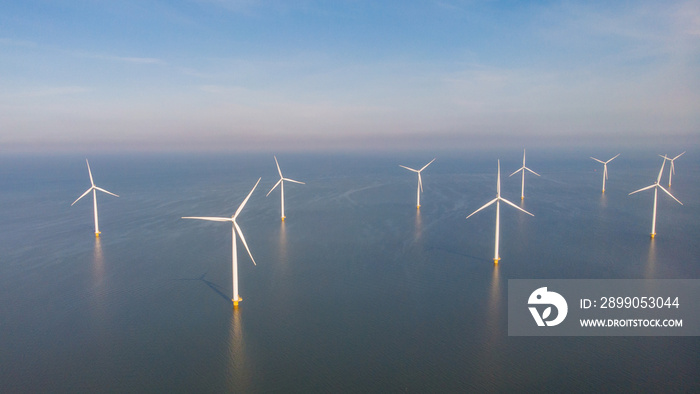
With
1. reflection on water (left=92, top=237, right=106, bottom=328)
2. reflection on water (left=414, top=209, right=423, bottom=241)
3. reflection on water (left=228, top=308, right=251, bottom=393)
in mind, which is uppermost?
reflection on water (left=414, top=209, right=423, bottom=241)

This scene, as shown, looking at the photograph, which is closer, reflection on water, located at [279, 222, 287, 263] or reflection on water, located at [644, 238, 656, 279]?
reflection on water, located at [644, 238, 656, 279]

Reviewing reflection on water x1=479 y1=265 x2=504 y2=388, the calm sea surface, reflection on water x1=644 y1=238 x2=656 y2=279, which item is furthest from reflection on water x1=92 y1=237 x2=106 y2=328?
reflection on water x1=644 y1=238 x2=656 y2=279

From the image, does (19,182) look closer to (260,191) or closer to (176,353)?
(260,191)

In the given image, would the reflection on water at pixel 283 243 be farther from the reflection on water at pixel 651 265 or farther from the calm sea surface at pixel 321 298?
the reflection on water at pixel 651 265

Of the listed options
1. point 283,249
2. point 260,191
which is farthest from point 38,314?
point 260,191

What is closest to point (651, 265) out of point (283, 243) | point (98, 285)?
point (283, 243)

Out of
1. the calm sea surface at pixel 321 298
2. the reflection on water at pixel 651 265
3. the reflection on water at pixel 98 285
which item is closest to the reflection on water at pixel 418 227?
the calm sea surface at pixel 321 298

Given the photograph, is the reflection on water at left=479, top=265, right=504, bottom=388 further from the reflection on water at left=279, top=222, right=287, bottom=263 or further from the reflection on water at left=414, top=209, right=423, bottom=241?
the reflection on water at left=279, top=222, right=287, bottom=263
